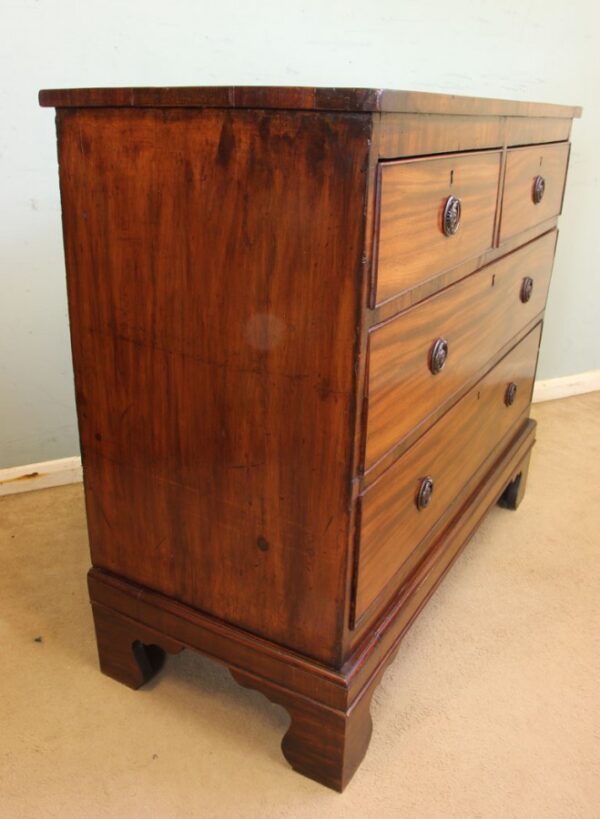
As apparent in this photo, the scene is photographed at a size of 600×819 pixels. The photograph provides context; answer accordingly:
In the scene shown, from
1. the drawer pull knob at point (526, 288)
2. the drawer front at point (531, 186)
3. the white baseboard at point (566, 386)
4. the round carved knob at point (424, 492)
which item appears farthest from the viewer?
the white baseboard at point (566, 386)

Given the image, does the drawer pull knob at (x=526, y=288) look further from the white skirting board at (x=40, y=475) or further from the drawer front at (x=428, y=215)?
the white skirting board at (x=40, y=475)

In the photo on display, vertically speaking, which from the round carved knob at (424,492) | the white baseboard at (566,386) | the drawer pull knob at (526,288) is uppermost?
the drawer pull knob at (526,288)

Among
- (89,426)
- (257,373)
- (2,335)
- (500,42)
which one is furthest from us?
(500,42)

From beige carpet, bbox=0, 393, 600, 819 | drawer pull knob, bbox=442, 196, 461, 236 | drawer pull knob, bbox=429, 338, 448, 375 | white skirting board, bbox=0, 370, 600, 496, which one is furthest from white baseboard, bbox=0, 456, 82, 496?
drawer pull knob, bbox=442, 196, 461, 236


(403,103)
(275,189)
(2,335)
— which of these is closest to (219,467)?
(275,189)

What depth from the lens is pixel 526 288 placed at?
5.93 feet

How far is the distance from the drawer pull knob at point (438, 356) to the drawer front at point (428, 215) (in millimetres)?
127

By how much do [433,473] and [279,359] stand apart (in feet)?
1.69

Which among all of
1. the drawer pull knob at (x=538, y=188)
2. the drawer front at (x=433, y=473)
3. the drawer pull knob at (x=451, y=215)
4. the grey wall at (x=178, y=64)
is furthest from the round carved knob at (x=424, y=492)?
the grey wall at (x=178, y=64)

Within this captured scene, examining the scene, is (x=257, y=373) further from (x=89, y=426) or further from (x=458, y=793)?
(x=458, y=793)

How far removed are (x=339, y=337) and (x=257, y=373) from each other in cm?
15

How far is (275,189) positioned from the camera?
98 cm

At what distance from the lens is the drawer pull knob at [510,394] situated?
185 centimetres

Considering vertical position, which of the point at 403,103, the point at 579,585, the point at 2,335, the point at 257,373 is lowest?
the point at 579,585
